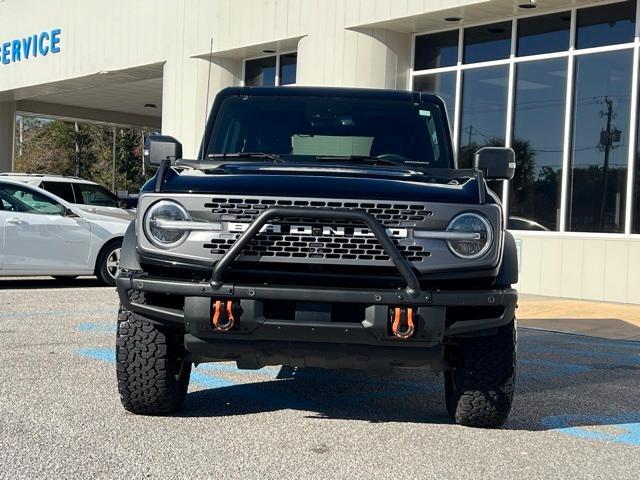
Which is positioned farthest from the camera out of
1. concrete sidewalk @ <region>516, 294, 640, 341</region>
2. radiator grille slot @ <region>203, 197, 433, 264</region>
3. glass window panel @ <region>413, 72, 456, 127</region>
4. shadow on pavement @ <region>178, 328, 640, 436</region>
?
glass window panel @ <region>413, 72, 456, 127</region>

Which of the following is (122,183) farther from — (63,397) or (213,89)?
(63,397)

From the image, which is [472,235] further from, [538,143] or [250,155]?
[538,143]

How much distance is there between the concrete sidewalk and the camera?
392 inches

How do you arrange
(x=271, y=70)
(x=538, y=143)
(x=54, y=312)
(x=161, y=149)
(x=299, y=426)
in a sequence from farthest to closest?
(x=271, y=70) < (x=538, y=143) < (x=54, y=312) < (x=161, y=149) < (x=299, y=426)

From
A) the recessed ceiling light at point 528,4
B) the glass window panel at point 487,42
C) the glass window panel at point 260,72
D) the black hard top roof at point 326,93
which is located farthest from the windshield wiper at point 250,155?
the glass window panel at point 260,72

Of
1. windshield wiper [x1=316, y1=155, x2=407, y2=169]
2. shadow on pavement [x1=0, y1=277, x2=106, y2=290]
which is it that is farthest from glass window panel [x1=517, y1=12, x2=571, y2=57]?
windshield wiper [x1=316, y1=155, x2=407, y2=169]

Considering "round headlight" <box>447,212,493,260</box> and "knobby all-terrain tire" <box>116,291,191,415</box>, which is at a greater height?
"round headlight" <box>447,212,493,260</box>

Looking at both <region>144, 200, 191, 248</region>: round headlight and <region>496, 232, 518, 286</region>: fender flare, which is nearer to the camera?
<region>144, 200, 191, 248</region>: round headlight

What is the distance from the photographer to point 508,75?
14312mm

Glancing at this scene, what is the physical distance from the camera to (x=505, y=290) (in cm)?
438

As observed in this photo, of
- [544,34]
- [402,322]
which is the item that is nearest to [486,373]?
[402,322]

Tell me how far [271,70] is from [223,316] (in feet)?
47.8

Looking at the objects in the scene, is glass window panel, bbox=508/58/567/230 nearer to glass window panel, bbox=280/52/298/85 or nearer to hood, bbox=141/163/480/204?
glass window panel, bbox=280/52/298/85

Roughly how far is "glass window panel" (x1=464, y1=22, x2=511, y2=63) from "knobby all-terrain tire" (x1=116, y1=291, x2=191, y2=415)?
36.1 ft
